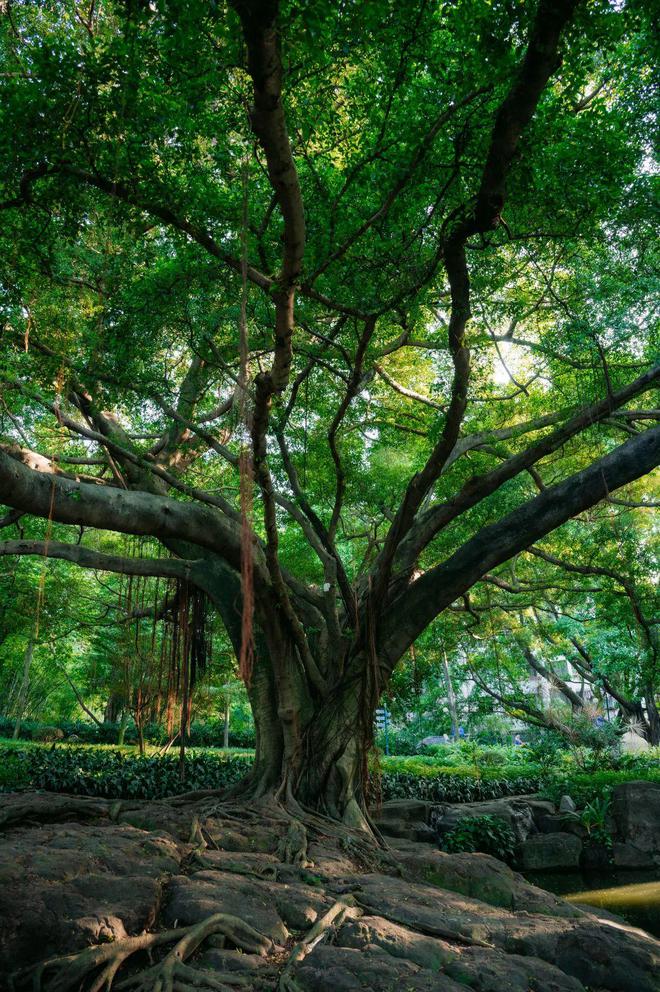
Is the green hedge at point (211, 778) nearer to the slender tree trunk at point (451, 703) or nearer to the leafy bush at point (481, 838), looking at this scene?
the leafy bush at point (481, 838)

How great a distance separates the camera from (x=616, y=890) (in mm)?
8391

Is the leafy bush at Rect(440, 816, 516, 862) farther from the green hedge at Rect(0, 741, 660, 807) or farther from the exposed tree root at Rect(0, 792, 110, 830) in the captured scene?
the exposed tree root at Rect(0, 792, 110, 830)

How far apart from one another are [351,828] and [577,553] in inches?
241

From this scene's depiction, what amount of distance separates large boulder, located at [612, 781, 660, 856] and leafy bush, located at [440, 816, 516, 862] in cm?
170

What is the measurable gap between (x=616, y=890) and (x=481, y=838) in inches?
67.4

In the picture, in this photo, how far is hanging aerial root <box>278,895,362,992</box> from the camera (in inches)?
131

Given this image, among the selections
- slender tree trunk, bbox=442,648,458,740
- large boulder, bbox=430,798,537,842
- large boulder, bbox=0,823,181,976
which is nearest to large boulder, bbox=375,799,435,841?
large boulder, bbox=430,798,537,842

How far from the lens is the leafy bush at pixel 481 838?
9.16 metres

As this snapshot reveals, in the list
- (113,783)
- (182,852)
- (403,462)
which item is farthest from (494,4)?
(113,783)

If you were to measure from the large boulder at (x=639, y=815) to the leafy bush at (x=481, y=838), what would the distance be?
170 centimetres

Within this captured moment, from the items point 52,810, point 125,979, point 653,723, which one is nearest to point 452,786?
point 52,810

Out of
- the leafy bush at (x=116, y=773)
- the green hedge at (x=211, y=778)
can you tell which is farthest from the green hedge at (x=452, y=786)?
the leafy bush at (x=116, y=773)

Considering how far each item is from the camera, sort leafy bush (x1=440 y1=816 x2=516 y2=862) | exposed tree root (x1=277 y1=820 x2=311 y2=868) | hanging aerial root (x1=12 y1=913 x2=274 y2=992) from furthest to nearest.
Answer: leafy bush (x1=440 y1=816 x2=516 y2=862), exposed tree root (x1=277 y1=820 x2=311 y2=868), hanging aerial root (x1=12 y1=913 x2=274 y2=992)

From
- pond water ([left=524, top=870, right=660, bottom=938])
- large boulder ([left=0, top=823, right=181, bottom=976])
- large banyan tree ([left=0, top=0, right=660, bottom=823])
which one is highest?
large banyan tree ([left=0, top=0, right=660, bottom=823])
